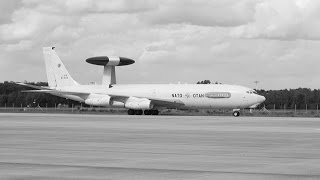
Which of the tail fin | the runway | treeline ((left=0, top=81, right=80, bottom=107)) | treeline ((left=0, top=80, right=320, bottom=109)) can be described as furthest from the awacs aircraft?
treeline ((left=0, top=81, right=80, bottom=107))

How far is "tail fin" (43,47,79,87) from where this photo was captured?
96438 millimetres

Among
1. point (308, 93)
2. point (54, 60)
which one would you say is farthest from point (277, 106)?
point (54, 60)

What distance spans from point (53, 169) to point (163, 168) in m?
2.69

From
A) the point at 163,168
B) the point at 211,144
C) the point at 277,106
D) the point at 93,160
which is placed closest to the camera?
the point at 163,168

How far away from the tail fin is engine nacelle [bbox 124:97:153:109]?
12.0 m

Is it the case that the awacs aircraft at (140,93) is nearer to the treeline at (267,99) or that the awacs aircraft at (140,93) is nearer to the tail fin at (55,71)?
the tail fin at (55,71)

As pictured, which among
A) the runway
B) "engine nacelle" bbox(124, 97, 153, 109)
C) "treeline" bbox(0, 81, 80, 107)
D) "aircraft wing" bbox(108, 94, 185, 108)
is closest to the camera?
the runway

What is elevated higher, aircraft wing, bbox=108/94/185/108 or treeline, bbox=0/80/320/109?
treeline, bbox=0/80/320/109

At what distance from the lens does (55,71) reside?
96625 mm

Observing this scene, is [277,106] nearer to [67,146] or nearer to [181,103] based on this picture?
[181,103]

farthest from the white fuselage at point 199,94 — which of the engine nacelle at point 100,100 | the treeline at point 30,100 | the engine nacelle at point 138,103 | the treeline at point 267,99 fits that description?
the treeline at point 30,100

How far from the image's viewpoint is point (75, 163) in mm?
19141

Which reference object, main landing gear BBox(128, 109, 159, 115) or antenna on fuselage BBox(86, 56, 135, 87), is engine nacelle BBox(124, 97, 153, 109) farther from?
antenna on fuselage BBox(86, 56, 135, 87)

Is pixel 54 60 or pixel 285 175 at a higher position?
pixel 54 60
